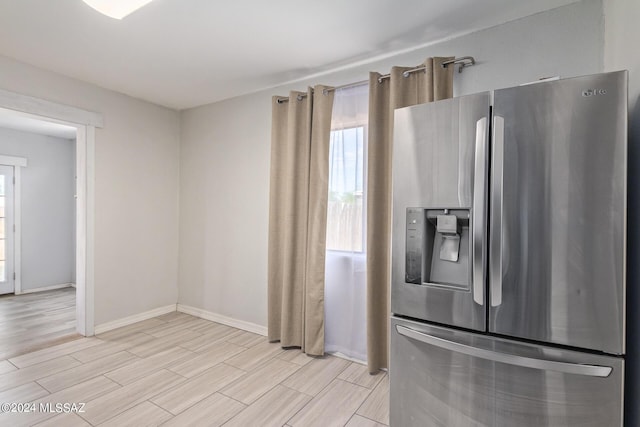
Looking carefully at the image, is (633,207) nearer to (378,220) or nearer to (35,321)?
(378,220)

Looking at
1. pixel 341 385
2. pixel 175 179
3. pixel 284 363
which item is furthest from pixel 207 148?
pixel 341 385

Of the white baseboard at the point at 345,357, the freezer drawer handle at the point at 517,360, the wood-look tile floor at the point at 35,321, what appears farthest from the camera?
the wood-look tile floor at the point at 35,321

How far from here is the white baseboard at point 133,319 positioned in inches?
125

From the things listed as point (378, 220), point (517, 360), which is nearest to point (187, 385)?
point (378, 220)

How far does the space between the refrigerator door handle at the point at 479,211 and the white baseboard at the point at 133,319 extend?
3.53 m

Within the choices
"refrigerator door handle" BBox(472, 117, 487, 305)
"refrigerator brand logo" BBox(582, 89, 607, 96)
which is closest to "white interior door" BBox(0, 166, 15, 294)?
"refrigerator door handle" BBox(472, 117, 487, 305)

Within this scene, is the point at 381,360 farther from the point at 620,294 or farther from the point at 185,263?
the point at 185,263

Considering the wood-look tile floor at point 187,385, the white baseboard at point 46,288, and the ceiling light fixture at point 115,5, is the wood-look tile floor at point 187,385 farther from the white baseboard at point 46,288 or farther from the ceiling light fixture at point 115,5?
the white baseboard at point 46,288

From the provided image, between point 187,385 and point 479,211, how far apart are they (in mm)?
2249

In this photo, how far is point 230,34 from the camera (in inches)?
86.5

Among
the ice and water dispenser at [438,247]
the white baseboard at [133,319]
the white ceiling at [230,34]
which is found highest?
the white ceiling at [230,34]

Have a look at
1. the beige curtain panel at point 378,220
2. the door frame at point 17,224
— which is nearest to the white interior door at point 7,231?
the door frame at point 17,224

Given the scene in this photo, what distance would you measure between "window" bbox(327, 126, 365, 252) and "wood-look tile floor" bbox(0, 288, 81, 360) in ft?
9.13

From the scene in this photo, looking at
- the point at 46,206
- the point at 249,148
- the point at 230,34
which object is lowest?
the point at 46,206
